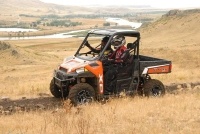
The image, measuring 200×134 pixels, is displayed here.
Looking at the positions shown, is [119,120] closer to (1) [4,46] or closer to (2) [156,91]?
(2) [156,91]

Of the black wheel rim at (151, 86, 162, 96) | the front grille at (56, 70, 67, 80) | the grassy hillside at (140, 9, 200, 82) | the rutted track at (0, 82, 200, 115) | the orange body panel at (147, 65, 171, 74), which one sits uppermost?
the front grille at (56, 70, 67, 80)

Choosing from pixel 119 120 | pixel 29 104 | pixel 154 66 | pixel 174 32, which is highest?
pixel 154 66

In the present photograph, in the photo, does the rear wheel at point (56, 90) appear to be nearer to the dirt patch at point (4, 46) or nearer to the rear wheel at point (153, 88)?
the rear wheel at point (153, 88)

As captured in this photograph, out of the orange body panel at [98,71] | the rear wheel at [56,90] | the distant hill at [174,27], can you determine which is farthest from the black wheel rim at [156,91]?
the distant hill at [174,27]

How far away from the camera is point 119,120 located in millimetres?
7918

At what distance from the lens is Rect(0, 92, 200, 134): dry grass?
6980mm

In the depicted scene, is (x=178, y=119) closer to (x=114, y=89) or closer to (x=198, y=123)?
(x=198, y=123)

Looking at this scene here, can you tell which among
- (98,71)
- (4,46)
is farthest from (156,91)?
(4,46)

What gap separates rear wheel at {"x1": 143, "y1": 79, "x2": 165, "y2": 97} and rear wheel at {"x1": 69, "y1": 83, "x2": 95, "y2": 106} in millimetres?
2094

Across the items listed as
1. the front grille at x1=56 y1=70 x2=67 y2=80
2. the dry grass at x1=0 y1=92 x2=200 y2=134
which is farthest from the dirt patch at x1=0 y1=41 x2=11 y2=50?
the dry grass at x1=0 y1=92 x2=200 y2=134

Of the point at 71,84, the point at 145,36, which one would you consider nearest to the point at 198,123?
the point at 71,84

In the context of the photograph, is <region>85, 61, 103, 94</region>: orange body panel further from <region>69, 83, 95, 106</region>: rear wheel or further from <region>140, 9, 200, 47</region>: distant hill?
<region>140, 9, 200, 47</region>: distant hill

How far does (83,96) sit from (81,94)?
0.08 meters

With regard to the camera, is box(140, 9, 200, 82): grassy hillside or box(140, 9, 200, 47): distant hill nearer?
box(140, 9, 200, 82): grassy hillside
